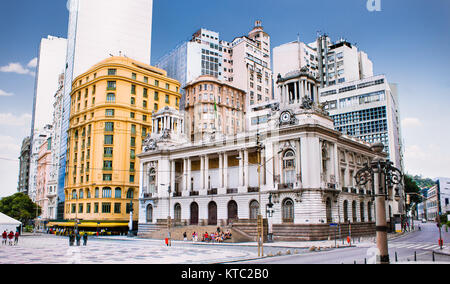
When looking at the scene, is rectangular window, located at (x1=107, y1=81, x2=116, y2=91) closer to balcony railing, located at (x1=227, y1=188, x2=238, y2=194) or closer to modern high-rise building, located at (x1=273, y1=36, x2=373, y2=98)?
balcony railing, located at (x1=227, y1=188, x2=238, y2=194)

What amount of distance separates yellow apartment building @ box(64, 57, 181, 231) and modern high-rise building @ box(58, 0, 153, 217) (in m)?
4.23

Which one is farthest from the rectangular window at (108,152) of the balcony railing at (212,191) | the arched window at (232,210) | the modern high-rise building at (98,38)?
the arched window at (232,210)

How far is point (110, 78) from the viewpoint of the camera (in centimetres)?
7794

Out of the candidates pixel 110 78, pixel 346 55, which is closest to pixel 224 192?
pixel 110 78

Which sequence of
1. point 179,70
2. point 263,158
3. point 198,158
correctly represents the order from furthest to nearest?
1. point 179,70
2. point 198,158
3. point 263,158

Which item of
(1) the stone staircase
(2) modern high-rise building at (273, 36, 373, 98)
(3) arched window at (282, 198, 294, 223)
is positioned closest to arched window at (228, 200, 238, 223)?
(1) the stone staircase

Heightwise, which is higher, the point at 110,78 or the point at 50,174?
the point at 110,78

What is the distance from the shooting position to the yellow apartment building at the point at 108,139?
247 ft

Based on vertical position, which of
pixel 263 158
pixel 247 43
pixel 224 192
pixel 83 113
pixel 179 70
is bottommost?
pixel 224 192

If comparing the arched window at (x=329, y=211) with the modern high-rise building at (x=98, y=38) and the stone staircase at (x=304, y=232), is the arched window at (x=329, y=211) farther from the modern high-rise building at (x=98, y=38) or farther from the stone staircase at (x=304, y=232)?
the modern high-rise building at (x=98, y=38)

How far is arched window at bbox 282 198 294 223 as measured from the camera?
51.9 meters

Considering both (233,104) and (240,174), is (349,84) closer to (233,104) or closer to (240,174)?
(233,104)

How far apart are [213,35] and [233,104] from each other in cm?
2985

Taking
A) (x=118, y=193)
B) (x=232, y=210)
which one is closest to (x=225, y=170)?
(x=232, y=210)
